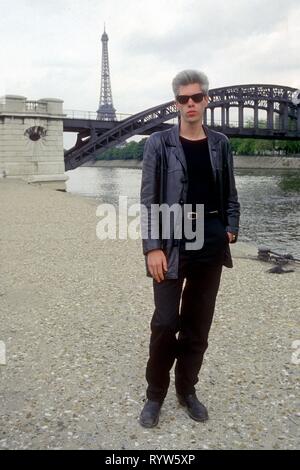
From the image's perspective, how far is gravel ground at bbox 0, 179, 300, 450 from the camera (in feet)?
11.6

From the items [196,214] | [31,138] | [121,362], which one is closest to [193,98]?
[196,214]

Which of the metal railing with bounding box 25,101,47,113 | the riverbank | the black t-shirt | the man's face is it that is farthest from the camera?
the riverbank

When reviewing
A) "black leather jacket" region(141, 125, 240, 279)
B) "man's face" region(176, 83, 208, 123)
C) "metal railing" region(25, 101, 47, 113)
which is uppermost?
"metal railing" region(25, 101, 47, 113)

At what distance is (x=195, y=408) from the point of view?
375 cm

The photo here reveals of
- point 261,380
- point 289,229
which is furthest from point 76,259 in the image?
point 289,229

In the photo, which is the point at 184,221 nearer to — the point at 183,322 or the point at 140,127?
the point at 183,322

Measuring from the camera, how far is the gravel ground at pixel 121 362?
11.6 feet

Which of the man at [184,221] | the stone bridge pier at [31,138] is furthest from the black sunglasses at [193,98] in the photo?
the stone bridge pier at [31,138]

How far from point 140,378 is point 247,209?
24162mm

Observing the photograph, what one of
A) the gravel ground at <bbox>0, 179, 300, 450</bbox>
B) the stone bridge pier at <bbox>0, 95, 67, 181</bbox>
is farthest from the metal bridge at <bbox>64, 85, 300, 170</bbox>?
the gravel ground at <bbox>0, 179, 300, 450</bbox>

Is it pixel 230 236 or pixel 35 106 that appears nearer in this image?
pixel 230 236

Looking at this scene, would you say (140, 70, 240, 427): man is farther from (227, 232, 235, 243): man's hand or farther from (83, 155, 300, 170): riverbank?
(83, 155, 300, 170): riverbank

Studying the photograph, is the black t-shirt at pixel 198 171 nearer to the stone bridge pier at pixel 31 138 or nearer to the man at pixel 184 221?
the man at pixel 184 221

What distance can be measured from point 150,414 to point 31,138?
115 ft
